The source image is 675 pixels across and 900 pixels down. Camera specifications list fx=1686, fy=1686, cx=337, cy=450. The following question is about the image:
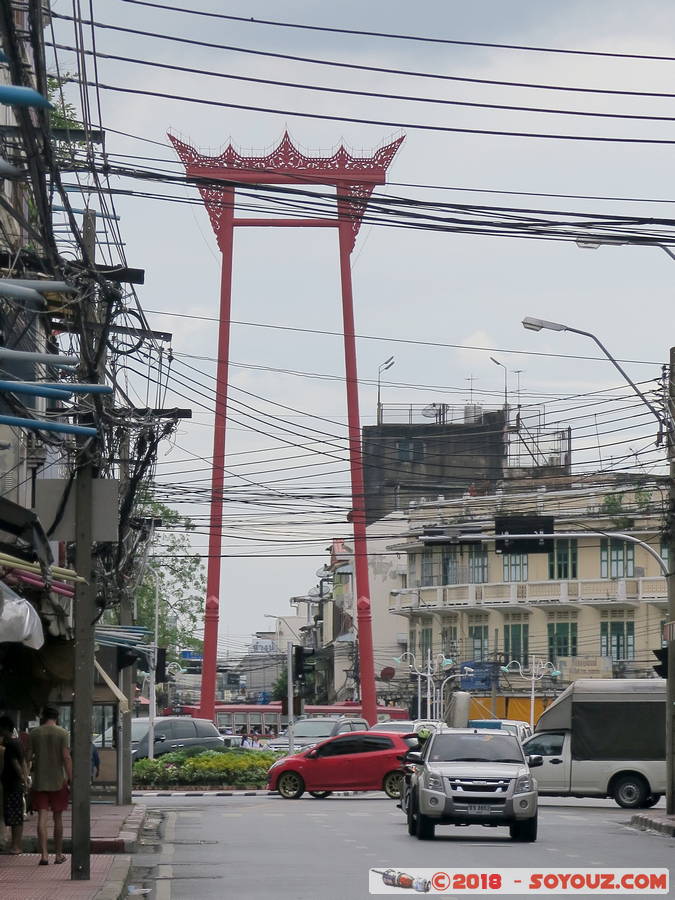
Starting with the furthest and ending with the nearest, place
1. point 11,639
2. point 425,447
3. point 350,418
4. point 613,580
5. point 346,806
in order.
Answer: point 425,447
point 613,580
point 350,418
point 346,806
point 11,639

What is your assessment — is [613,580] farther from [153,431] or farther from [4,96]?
[4,96]

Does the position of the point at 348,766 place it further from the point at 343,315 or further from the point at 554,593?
the point at 554,593

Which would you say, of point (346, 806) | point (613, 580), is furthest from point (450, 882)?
point (613, 580)

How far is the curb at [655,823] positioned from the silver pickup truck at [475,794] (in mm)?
3831

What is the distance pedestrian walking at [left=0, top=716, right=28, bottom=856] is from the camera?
20.4 metres

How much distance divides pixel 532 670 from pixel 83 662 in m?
59.5

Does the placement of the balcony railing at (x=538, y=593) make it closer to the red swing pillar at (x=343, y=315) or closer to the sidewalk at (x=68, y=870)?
the red swing pillar at (x=343, y=315)

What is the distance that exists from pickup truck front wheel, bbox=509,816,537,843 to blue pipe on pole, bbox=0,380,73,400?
12362 mm

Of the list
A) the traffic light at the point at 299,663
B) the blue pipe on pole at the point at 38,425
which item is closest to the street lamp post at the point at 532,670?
the traffic light at the point at 299,663

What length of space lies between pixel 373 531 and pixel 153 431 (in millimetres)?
73931

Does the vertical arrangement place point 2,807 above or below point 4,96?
below

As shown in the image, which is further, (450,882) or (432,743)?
(432,743)

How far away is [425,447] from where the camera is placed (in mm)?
98375

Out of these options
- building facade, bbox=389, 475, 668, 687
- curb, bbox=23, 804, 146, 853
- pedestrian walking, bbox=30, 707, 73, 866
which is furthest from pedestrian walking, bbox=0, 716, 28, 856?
building facade, bbox=389, 475, 668, 687
